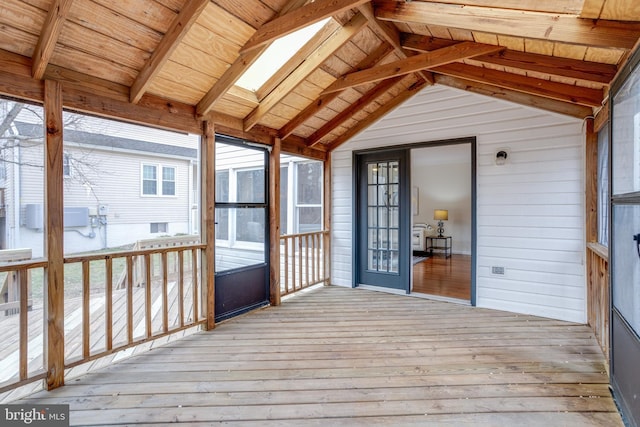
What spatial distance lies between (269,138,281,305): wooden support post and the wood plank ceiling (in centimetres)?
41

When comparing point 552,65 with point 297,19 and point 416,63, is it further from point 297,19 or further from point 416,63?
point 297,19

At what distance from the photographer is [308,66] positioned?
10.3ft

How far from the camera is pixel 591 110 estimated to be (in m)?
3.27

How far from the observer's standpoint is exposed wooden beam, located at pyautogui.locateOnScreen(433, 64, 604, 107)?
2895mm

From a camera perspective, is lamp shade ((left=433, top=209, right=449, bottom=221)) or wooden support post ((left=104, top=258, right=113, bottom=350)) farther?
lamp shade ((left=433, top=209, right=449, bottom=221))

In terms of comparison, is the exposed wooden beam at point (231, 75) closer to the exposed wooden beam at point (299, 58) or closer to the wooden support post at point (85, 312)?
the exposed wooden beam at point (299, 58)

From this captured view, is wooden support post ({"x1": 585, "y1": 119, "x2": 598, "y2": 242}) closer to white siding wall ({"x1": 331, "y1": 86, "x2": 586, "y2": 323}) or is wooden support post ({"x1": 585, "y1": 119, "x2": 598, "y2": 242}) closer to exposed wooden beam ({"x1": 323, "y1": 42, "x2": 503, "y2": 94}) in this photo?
white siding wall ({"x1": 331, "y1": 86, "x2": 586, "y2": 323})

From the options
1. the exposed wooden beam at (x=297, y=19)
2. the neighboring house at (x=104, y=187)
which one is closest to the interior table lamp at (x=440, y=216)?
the neighboring house at (x=104, y=187)

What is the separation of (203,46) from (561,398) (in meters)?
3.60

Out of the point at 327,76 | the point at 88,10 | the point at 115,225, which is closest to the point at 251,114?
the point at 327,76

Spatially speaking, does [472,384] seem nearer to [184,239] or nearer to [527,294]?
[527,294]

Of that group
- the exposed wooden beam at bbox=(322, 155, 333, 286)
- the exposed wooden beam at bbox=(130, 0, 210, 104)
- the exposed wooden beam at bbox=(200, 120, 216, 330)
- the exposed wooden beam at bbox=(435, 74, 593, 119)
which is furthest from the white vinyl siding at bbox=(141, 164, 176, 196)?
the exposed wooden beam at bbox=(435, 74, 593, 119)

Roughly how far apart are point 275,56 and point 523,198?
10.5 feet

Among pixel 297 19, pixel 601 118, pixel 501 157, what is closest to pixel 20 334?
pixel 297 19
